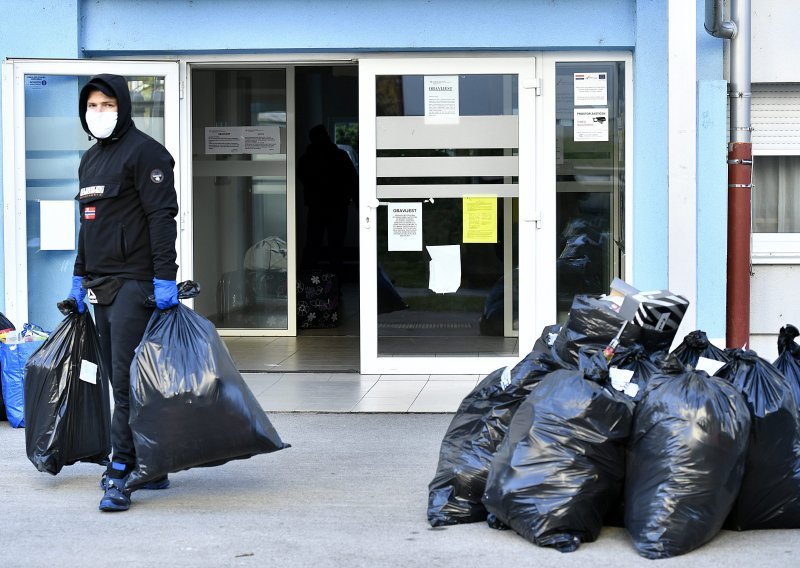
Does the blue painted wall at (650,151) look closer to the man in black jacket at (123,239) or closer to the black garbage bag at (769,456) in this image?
the black garbage bag at (769,456)

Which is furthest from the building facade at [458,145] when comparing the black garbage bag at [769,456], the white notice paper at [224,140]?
the black garbage bag at [769,456]

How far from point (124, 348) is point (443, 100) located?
13.8ft

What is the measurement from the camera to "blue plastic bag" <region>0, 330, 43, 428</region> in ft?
23.5

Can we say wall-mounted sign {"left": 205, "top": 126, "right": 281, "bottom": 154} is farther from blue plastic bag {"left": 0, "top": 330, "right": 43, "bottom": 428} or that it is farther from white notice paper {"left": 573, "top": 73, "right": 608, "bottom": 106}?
blue plastic bag {"left": 0, "top": 330, "right": 43, "bottom": 428}

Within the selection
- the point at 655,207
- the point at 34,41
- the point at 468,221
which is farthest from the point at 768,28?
the point at 34,41

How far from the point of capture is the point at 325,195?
497 inches

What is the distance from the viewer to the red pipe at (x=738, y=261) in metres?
8.30

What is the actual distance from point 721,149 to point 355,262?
5325 millimetres

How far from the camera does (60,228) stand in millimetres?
8938

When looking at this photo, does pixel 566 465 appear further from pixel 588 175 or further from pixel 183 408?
pixel 588 175

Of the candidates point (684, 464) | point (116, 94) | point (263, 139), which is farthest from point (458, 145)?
point (684, 464)


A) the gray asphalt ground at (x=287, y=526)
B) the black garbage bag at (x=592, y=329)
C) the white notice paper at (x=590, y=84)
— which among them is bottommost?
the gray asphalt ground at (x=287, y=526)

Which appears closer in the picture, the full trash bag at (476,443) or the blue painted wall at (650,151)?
the full trash bag at (476,443)

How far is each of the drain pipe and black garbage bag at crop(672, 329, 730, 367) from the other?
3.09 meters
